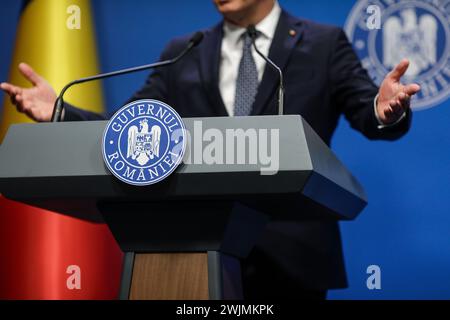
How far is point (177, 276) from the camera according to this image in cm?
122

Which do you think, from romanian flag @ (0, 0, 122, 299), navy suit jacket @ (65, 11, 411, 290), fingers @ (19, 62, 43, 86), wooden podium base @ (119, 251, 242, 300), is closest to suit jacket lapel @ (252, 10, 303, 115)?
navy suit jacket @ (65, 11, 411, 290)

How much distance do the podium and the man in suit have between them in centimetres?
41

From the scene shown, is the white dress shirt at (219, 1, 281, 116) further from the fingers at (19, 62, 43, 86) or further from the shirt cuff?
the fingers at (19, 62, 43, 86)

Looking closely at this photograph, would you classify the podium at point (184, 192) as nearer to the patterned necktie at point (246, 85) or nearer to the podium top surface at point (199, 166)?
A: the podium top surface at point (199, 166)

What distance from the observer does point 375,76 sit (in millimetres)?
2285

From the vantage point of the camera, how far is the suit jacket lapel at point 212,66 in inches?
76.5

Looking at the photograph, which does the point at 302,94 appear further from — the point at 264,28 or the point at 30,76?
the point at 30,76

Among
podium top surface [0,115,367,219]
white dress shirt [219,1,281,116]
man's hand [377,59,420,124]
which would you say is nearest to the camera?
podium top surface [0,115,367,219]

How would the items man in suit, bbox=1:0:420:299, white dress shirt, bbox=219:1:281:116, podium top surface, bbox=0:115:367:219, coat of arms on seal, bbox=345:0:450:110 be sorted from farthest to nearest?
coat of arms on seal, bbox=345:0:450:110 → white dress shirt, bbox=219:1:281:116 → man in suit, bbox=1:0:420:299 → podium top surface, bbox=0:115:367:219

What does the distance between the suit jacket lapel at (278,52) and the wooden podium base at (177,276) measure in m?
0.67

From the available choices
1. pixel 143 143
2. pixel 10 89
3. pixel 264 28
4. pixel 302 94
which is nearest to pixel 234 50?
pixel 264 28

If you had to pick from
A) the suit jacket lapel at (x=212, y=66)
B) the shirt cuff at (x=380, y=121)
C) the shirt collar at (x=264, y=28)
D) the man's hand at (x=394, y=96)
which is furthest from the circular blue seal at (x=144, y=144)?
the shirt collar at (x=264, y=28)

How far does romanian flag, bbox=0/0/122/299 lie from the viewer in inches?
92.4
